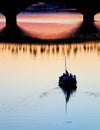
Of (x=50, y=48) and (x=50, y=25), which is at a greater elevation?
(x=50, y=48)

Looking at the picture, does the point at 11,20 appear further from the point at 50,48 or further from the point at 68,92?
the point at 68,92

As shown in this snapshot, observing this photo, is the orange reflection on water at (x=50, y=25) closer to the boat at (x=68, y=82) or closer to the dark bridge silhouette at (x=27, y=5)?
the dark bridge silhouette at (x=27, y=5)

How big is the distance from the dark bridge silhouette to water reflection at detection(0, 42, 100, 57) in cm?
705

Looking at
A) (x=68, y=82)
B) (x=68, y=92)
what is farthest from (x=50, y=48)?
(x=68, y=92)

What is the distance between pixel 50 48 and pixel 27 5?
28.9ft

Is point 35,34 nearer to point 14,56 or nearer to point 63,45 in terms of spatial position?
point 63,45

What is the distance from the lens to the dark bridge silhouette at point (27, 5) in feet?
218

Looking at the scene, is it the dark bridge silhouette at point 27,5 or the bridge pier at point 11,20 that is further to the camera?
the bridge pier at point 11,20

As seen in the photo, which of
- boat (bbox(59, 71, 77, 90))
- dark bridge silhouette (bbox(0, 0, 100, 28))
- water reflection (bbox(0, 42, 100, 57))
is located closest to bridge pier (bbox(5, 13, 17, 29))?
dark bridge silhouette (bbox(0, 0, 100, 28))

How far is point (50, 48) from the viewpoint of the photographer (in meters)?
58.5

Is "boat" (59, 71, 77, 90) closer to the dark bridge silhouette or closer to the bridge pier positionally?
the dark bridge silhouette

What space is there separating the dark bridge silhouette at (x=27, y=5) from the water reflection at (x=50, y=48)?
7.05 meters

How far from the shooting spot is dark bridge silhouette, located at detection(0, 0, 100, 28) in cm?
6643

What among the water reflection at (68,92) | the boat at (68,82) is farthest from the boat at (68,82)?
the water reflection at (68,92)
